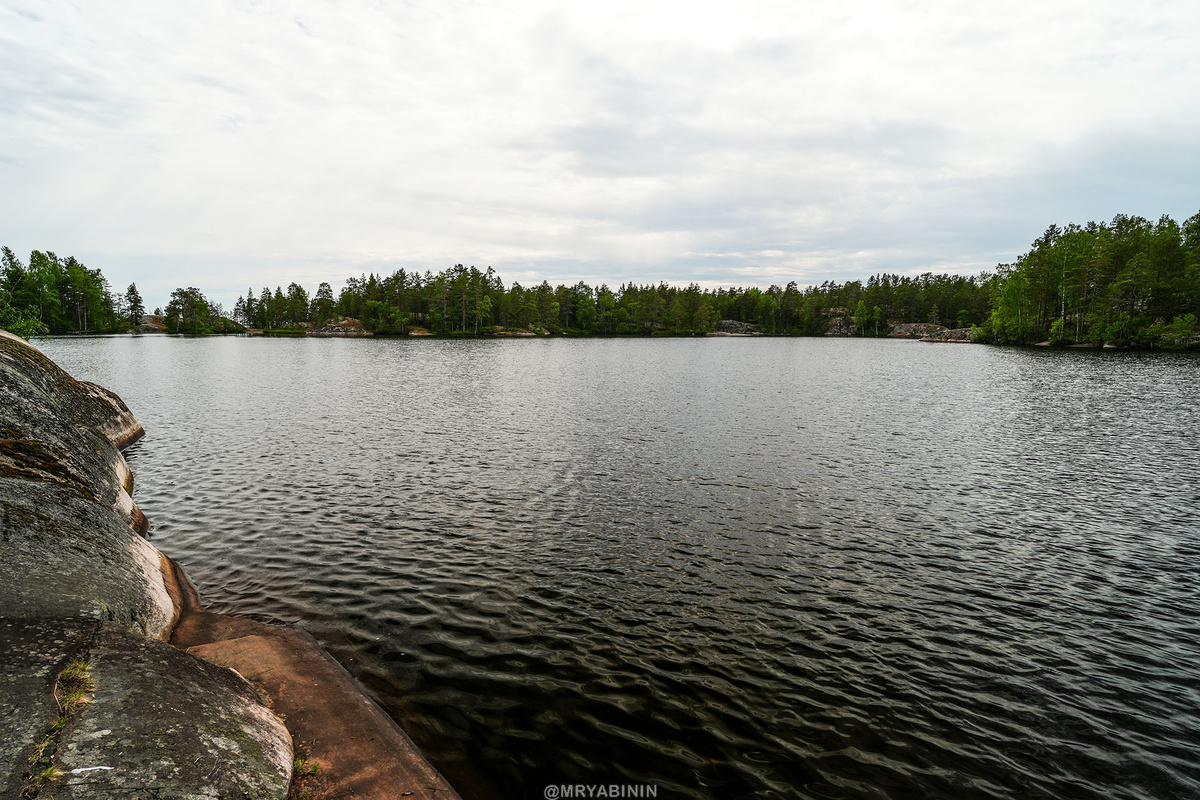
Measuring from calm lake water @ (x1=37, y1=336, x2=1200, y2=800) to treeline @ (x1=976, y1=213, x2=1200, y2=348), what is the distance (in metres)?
104

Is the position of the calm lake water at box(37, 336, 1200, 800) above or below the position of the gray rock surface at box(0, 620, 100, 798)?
below

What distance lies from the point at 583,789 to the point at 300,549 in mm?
12809

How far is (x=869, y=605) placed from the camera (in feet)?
46.8

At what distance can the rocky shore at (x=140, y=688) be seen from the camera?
19.8 feet

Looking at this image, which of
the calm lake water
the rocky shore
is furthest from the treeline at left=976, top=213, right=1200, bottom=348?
the rocky shore

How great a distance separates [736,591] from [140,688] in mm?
12621

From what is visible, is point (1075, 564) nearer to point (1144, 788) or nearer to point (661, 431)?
point (1144, 788)

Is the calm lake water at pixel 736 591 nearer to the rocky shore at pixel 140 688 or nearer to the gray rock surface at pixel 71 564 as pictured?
the rocky shore at pixel 140 688

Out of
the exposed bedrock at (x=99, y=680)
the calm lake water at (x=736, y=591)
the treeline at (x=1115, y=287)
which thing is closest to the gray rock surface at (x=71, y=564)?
the exposed bedrock at (x=99, y=680)

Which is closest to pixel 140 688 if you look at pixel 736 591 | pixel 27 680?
pixel 27 680

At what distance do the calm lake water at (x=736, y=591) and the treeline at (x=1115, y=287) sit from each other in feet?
343

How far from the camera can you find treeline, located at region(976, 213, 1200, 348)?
106m

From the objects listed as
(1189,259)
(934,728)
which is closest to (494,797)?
(934,728)

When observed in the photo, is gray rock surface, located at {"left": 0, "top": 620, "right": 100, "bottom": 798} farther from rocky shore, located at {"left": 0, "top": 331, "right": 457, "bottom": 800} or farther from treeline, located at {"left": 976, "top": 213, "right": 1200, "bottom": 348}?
treeline, located at {"left": 976, "top": 213, "right": 1200, "bottom": 348}
